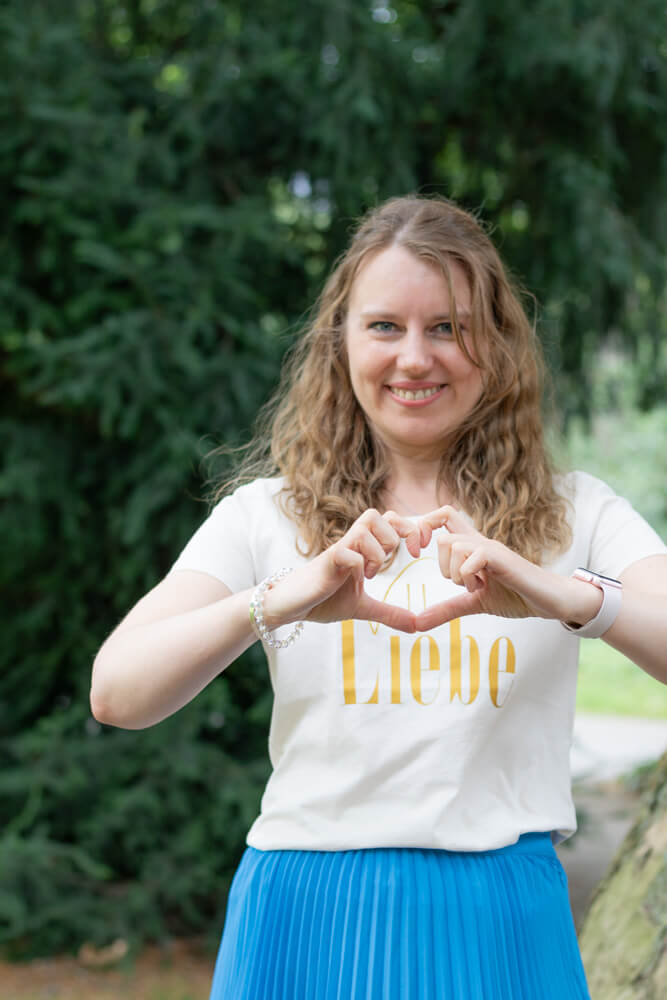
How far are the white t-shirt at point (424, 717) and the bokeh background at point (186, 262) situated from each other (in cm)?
223

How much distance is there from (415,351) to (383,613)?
443mm

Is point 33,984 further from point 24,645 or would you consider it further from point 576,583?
point 576,583

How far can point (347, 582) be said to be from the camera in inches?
53.1

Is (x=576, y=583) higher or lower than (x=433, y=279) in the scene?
lower

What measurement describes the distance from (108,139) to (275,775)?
308 centimetres

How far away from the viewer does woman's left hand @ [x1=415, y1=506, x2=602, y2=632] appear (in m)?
1.29

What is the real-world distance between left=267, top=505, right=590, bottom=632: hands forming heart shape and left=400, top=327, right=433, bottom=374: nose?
12.0 inches

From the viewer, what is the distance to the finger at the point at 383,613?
54.2 inches

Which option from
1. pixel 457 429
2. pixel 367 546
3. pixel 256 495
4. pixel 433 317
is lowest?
pixel 367 546

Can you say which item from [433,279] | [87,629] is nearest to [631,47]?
[433,279]

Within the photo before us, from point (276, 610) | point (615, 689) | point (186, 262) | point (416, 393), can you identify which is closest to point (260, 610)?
point (276, 610)

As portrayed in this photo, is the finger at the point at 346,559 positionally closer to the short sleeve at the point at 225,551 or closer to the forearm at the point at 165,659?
A: the forearm at the point at 165,659

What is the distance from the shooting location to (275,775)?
5.22 ft

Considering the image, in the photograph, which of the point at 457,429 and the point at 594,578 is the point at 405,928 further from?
the point at 457,429
